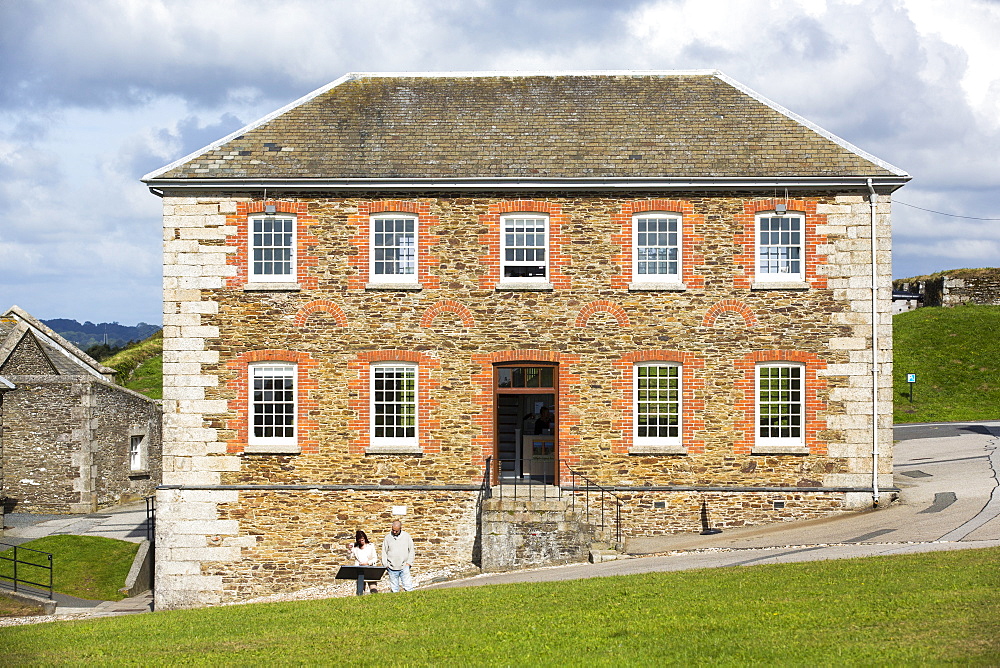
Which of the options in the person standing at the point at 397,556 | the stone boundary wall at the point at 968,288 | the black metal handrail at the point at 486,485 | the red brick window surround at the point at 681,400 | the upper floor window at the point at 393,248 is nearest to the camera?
the person standing at the point at 397,556

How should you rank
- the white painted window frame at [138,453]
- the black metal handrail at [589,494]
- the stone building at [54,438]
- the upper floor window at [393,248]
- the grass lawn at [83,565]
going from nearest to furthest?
the black metal handrail at [589,494], the upper floor window at [393,248], the grass lawn at [83,565], the stone building at [54,438], the white painted window frame at [138,453]

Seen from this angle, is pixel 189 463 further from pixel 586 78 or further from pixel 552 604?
pixel 586 78

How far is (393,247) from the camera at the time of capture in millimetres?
Answer: 22281

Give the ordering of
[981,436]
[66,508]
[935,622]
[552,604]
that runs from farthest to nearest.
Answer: [981,436] < [66,508] < [552,604] < [935,622]

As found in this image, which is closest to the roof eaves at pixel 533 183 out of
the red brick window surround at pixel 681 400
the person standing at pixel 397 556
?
the red brick window surround at pixel 681 400

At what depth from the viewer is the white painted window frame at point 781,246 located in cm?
2194

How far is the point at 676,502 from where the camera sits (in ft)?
70.6

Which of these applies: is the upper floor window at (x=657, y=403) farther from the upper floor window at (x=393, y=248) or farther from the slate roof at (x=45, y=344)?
the slate roof at (x=45, y=344)

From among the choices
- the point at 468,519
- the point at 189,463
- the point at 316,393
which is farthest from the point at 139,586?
the point at 468,519

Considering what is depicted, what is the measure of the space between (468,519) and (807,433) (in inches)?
307

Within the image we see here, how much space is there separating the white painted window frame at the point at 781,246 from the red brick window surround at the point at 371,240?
725 centimetres

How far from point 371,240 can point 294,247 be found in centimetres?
179

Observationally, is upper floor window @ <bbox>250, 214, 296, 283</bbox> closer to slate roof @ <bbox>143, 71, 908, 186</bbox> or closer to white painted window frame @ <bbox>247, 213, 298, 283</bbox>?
white painted window frame @ <bbox>247, 213, 298, 283</bbox>

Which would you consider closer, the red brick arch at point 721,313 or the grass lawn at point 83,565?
the red brick arch at point 721,313
